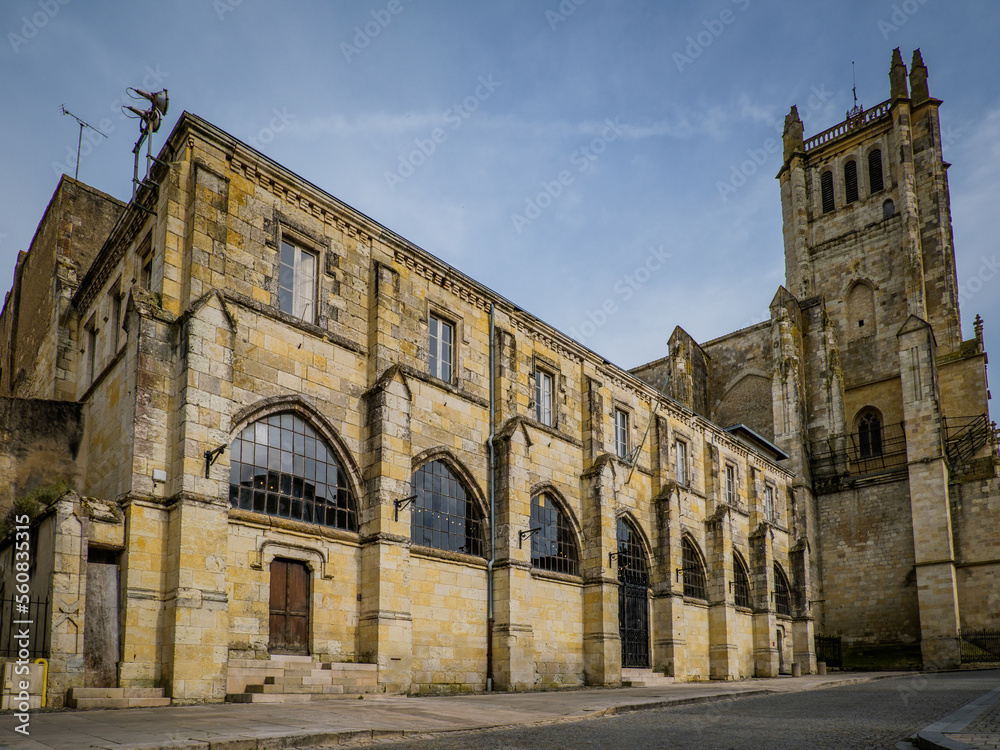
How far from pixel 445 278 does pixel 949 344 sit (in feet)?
99.8

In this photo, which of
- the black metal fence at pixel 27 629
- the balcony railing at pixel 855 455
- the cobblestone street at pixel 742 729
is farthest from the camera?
the balcony railing at pixel 855 455

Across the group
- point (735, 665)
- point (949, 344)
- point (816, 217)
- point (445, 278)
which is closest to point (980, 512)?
point (949, 344)

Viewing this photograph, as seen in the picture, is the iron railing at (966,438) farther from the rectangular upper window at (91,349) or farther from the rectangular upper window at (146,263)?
the rectangular upper window at (91,349)

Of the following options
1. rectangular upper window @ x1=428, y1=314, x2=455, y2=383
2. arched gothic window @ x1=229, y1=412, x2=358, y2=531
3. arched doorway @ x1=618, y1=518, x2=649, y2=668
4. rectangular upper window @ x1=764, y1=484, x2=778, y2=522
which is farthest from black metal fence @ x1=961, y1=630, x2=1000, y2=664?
arched gothic window @ x1=229, y1=412, x2=358, y2=531

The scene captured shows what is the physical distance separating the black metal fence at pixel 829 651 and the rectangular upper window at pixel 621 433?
54.8 feet

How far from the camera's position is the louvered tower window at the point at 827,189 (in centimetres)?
4728

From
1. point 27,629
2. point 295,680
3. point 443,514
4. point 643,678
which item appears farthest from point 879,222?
point 27,629

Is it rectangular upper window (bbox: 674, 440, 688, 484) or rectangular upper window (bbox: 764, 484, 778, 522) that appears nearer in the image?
rectangular upper window (bbox: 674, 440, 688, 484)

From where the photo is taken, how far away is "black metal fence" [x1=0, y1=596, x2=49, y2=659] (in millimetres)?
11680

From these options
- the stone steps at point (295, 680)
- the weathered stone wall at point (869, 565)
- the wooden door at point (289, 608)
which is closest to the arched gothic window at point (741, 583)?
the weathered stone wall at point (869, 565)

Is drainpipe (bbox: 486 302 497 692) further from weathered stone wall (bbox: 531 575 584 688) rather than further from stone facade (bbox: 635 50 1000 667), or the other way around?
stone facade (bbox: 635 50 1000 667)

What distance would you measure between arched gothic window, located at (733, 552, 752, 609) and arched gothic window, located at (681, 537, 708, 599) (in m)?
2.44

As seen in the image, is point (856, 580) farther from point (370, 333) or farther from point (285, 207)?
point (285, 207)

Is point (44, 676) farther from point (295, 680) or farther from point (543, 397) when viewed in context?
point (543, 397)
